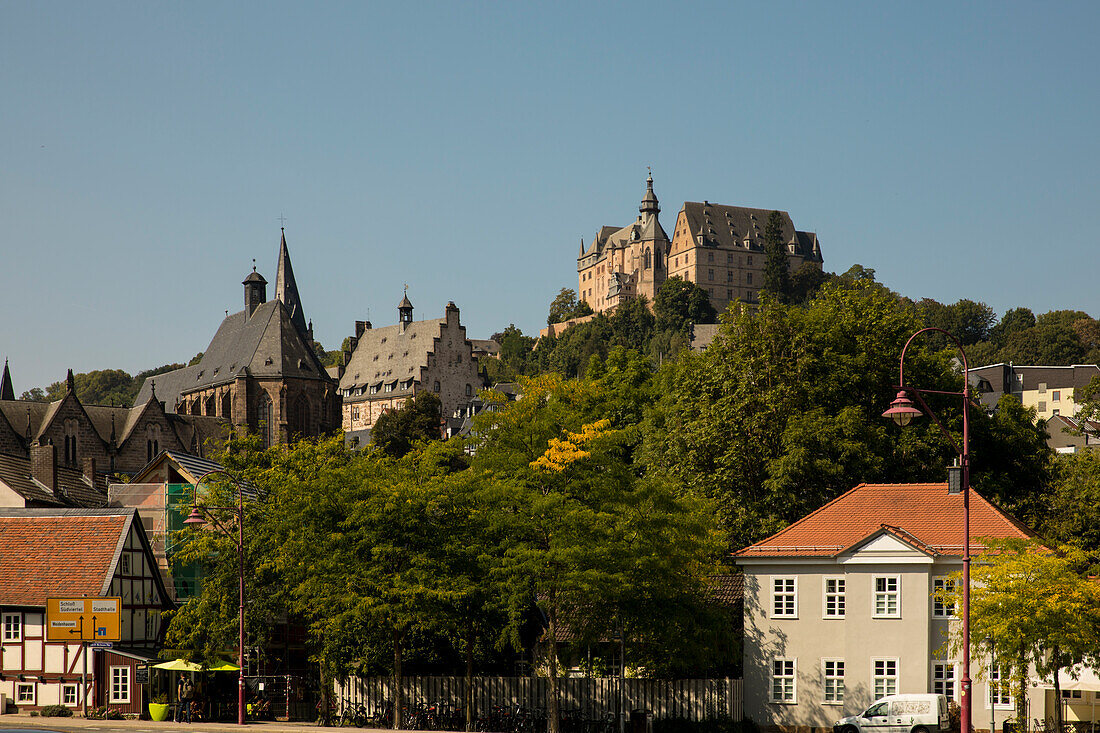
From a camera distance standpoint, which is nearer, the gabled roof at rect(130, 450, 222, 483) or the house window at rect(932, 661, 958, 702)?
the house window at rect(932, 661, 958, 702)

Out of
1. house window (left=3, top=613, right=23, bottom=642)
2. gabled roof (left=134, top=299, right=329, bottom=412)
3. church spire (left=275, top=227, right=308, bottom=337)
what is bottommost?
house window (left=3, top=613, right=23, bottom=642)

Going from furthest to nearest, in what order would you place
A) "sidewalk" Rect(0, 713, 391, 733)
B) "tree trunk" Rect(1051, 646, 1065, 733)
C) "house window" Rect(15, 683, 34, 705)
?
"house window" Rect(15, 683, 34, 705), "sidewalk" Rect(0, 713, 391, 733), "tree trunk" Rect(1051, 646, 1065, 733)

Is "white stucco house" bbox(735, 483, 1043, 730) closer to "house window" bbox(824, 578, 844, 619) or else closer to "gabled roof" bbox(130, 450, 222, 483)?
"house window" bbox(824, 578, 844, 619)

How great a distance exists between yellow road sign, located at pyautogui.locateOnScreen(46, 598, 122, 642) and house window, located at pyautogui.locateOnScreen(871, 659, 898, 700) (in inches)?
975

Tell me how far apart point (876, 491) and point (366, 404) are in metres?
133

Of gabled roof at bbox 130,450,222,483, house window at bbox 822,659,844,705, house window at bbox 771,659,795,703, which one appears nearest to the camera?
house window at bbox 822,659,844,705

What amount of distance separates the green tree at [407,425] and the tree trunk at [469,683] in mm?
70312

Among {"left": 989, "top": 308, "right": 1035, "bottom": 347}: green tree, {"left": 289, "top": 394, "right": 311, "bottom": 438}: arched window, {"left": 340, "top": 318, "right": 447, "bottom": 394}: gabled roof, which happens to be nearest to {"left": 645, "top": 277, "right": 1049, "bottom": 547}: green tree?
{"left": 289, "top": 394, "right": 311, "bottom": 438}: arched window

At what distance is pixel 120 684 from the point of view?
4256 centimetres

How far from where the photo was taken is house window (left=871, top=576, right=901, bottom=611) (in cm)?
4034

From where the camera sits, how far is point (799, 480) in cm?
5044

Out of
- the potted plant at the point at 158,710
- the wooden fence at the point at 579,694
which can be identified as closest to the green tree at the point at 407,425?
the wooden fence at the point at 579,694

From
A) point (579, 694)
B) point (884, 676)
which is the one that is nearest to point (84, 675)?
point (579, 694)

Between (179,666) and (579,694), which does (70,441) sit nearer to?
(179,666)
